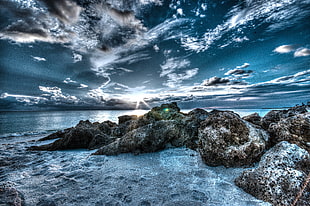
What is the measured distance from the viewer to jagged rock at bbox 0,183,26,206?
3003 millimetres

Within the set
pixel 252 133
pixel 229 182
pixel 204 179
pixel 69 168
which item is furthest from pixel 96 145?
pixel 252 133

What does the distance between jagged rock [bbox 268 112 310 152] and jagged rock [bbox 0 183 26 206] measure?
26.1 feet

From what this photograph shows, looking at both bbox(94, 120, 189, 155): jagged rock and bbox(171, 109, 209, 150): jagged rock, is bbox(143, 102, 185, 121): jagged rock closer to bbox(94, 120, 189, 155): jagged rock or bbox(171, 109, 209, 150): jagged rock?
bbox(171, 109, 209, 150): jagged rock

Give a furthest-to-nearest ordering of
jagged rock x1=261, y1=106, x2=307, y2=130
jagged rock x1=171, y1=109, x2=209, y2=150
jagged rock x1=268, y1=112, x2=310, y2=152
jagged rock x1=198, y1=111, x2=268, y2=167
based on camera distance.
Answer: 1. jagged rock x1=171, y1=109, x2=209, y2=150
2. jagged rock x1=261, y1=106, x2=307, y2=130
3. jagged rock x1=198, y1=111, x2=268, y2=167
4. jagged rock x1=268, y1=112, x2=310, y2=152

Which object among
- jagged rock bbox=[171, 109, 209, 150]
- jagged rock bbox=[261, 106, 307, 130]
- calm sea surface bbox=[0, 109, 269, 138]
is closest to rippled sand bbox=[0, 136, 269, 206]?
jagged rock bbox=[171, 109, 209, 150]

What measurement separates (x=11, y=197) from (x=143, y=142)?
4.43m

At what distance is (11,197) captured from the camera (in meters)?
3.20

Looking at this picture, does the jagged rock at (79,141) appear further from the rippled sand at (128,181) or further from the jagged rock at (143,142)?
the rippled sand at (128,181)

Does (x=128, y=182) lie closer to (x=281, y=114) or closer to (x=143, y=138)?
(x=143, y=138)

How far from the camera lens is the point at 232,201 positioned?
2.85 metres

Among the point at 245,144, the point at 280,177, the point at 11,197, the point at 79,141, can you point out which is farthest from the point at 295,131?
the point at 79,141

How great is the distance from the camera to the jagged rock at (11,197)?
3.00 meters

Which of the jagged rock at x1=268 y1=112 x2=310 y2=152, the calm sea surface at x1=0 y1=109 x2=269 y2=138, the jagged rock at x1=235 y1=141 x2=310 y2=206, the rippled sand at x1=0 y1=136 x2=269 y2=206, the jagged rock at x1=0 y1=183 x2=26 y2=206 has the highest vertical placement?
the jagged rock at x1=268 y1=112 x2=310 y2=152

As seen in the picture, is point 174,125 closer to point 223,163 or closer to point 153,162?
point 153,162
